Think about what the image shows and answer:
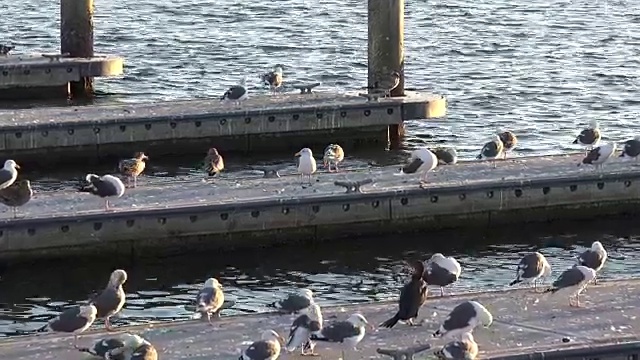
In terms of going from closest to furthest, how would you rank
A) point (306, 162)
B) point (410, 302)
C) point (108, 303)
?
point (410, 302) → point (108, 303) → point (306, 162)

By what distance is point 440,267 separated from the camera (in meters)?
21.3

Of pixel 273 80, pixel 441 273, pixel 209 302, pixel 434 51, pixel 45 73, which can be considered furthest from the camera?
pixel 434 51

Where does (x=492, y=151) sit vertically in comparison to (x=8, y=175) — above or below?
below

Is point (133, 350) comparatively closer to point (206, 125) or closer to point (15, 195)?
→ point (15, 195)

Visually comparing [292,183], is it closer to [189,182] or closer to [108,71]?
[189,182]

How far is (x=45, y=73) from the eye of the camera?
3719 cm

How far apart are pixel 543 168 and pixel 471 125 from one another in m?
8.29

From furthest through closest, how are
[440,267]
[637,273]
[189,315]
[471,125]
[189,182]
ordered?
1. [471,125]
2. [189,182]
3. [637,273]
4. [189,315]
5. [440,267]

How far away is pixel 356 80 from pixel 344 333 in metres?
23.8

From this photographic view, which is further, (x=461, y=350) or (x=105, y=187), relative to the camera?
(x=105, y=187)

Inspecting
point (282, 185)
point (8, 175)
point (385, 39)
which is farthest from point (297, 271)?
point (385, 39)

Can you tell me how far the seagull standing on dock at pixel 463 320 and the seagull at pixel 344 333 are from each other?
95 centimetres

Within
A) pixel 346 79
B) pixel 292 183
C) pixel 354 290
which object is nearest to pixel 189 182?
pixel 292 183

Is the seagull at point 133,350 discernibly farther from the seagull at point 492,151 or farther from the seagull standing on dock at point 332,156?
the seagull at point 492,151
